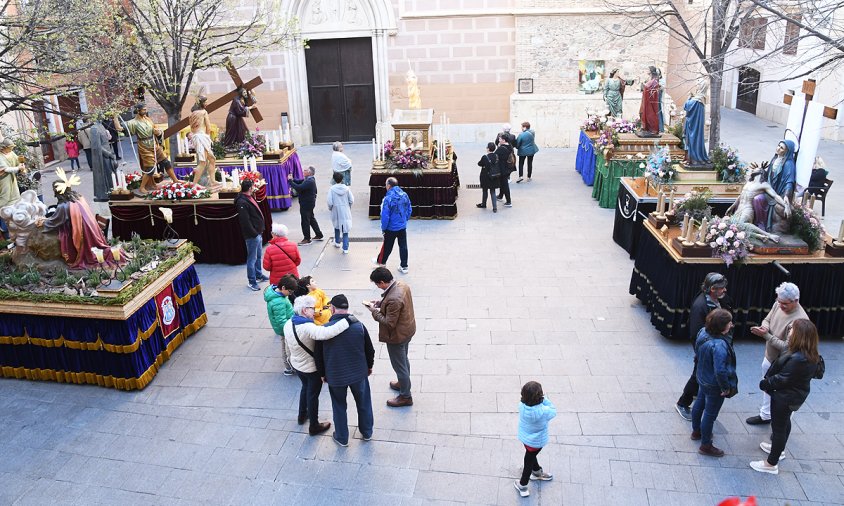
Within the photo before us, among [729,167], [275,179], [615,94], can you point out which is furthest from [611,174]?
[275,179]

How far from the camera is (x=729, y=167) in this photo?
12.6 metres

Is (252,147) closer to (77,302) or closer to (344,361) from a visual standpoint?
(77,302)

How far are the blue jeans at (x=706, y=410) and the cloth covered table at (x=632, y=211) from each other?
506 centimetres

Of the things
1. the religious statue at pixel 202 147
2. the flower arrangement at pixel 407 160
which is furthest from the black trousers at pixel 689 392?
the religious statue at pixel 202 147

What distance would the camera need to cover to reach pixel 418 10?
21078 mm

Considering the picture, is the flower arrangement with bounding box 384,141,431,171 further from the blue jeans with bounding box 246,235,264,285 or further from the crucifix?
the crucifix

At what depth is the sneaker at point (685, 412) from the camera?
718 cm

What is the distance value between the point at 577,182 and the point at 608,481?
11.8 m

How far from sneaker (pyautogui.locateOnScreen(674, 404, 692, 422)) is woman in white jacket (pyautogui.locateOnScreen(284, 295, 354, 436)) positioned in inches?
150

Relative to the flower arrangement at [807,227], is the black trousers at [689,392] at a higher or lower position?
lower

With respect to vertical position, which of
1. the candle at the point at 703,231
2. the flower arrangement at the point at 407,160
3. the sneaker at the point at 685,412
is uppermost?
the flower arrangement at the point at 407,160

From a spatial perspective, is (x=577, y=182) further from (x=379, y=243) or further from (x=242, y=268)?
(x=242, y=268)

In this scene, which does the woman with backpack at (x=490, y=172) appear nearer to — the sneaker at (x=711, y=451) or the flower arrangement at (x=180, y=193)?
the flower arrangement at (x=180, y=193)

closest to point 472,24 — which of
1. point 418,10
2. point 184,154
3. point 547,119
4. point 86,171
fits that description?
point 418,10
